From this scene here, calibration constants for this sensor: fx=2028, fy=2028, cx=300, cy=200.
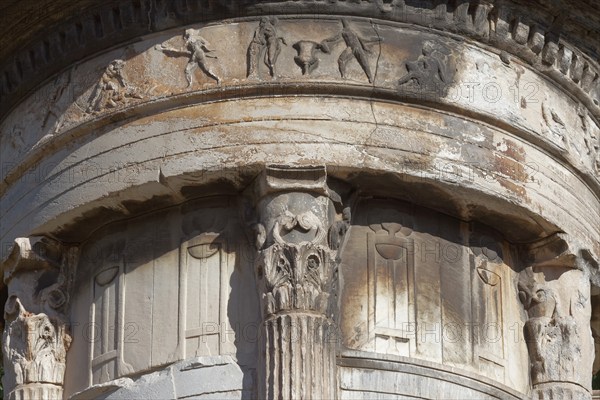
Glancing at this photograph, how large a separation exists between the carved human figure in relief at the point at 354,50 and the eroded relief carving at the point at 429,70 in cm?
30

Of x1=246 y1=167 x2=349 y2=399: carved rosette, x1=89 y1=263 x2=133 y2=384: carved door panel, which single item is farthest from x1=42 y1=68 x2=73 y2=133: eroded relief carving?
x1=246 y1=167 x2=349 y2=399: carved rosette

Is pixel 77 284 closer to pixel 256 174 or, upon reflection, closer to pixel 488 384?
pixel 256 174

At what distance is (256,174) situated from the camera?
15047mm

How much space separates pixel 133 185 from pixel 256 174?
0.96 meters

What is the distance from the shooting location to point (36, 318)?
1548 centimetres

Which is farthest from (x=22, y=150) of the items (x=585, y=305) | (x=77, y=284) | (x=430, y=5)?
(x=585, y=305)

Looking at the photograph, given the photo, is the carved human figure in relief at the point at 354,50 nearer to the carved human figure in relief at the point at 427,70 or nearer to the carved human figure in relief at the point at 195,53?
the carved human figure in relief at the point at 427,70

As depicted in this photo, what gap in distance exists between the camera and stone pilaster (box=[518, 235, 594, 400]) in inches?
609

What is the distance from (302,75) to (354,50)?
46cm

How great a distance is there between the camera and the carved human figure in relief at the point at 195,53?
15.5m

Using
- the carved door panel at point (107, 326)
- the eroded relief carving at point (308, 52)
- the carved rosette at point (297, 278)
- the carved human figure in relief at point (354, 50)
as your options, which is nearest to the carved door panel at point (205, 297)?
the carved rosette at point (297, 278)

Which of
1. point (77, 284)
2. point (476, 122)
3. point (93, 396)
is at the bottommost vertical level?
point (93, 396)

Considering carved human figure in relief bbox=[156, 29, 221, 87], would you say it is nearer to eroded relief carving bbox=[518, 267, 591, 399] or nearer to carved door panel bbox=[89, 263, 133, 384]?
carved door panel bbox=[89, 263, 133, 384]

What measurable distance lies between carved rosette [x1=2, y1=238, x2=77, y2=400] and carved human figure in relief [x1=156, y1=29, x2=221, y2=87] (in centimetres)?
170
